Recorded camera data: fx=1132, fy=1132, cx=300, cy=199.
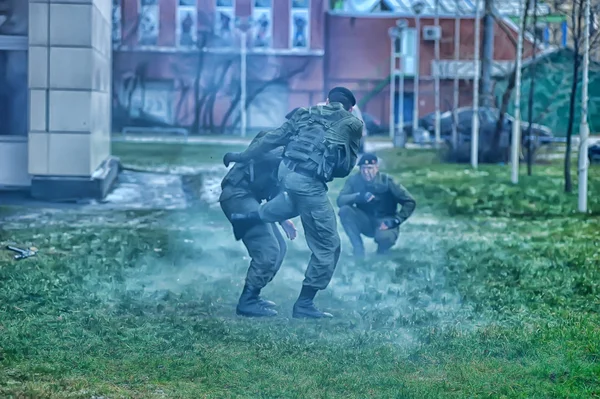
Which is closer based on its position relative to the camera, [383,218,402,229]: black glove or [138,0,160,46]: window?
[383,218,402,229]: black glove

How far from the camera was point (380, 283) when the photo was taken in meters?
11.1

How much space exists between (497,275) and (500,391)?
4.81 meters

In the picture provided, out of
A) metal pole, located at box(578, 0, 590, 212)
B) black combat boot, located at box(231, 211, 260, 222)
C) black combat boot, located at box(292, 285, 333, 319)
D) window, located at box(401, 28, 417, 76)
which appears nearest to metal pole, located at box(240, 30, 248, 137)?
window, located at box(401, 28, 417, 76)

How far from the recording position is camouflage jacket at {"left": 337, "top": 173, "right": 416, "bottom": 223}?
12.8 metres

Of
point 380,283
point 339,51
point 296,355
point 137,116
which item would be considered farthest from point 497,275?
point 339,51

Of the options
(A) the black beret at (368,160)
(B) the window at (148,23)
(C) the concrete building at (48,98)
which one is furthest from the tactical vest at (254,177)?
(B) the window at (148,23)

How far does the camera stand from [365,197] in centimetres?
1262

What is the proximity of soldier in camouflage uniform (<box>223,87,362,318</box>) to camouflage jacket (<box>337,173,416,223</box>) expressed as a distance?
3707 mm

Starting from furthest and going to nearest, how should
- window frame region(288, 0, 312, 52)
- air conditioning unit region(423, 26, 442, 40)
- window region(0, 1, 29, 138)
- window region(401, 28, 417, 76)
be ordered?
1. window region(401, 28, 417, 76)
2. window frame region(288, 0, 312, 52)
3. air conditioning unit region(423, 26, 442, 40)
4. window region(0, 1, 29, 138)

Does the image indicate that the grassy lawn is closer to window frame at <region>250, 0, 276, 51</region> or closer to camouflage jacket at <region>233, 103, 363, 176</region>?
camouflage jacket at <region>233, 103, 363, 176</region>

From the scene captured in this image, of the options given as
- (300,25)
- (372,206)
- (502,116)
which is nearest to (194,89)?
(300,25)

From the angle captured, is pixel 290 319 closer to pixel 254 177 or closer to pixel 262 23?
pixel 254 177

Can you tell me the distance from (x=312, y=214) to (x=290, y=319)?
88 cm

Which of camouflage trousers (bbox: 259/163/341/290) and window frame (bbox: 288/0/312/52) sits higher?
window frame (bbox: 288/0/312/52)
